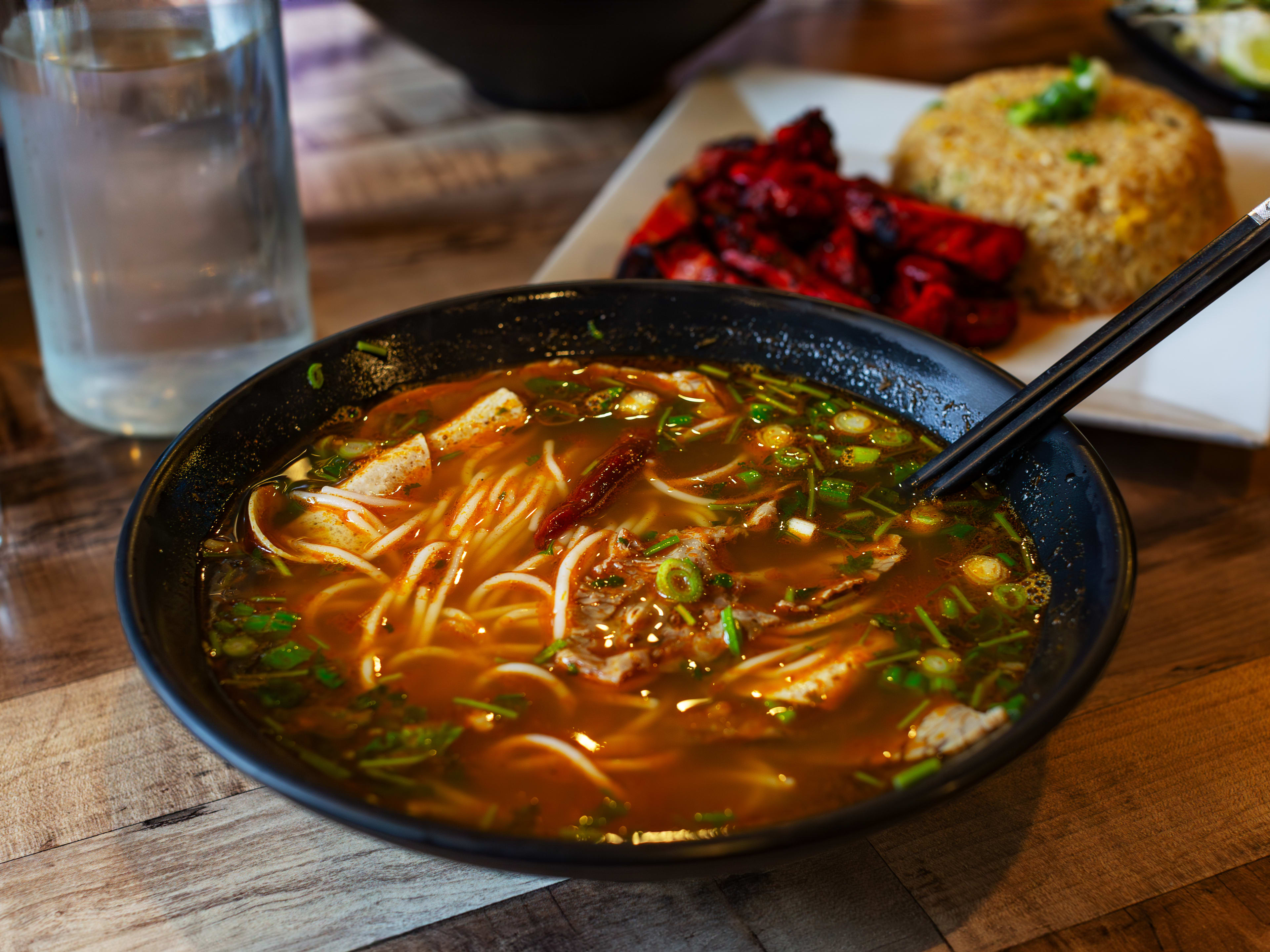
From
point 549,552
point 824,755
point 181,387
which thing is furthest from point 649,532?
point 181,387

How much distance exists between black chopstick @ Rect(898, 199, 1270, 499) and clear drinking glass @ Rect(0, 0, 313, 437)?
5.91ft

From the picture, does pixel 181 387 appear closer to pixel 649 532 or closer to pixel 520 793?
pixel 649 532

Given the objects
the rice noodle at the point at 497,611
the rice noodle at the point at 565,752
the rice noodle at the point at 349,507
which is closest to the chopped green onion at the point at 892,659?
the rice noodle at the point at 565,752

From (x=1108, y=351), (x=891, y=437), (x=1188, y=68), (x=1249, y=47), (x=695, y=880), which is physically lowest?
(x=695, y=880)

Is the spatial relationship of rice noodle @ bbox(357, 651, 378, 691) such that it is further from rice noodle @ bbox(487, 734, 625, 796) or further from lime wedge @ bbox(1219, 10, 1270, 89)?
lime wedge @ bbox(1219, 10, 1270, 89)

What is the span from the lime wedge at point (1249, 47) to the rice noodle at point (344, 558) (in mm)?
4243

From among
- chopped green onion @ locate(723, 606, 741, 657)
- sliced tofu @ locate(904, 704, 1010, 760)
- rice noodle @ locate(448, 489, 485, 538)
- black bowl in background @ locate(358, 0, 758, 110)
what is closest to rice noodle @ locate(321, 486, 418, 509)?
rice noodle @ locate(448, 489, 485, 538)

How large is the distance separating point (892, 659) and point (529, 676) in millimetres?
583

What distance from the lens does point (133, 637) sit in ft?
5.04

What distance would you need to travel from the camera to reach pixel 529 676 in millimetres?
1778

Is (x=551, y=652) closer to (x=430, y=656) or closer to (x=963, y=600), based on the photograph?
(x=430, y=656)

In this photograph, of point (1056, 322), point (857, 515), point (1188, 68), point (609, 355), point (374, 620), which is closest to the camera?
point (374, 620)

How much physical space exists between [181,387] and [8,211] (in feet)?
4.34

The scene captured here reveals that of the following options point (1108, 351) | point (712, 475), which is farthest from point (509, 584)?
point (1108, 351)
